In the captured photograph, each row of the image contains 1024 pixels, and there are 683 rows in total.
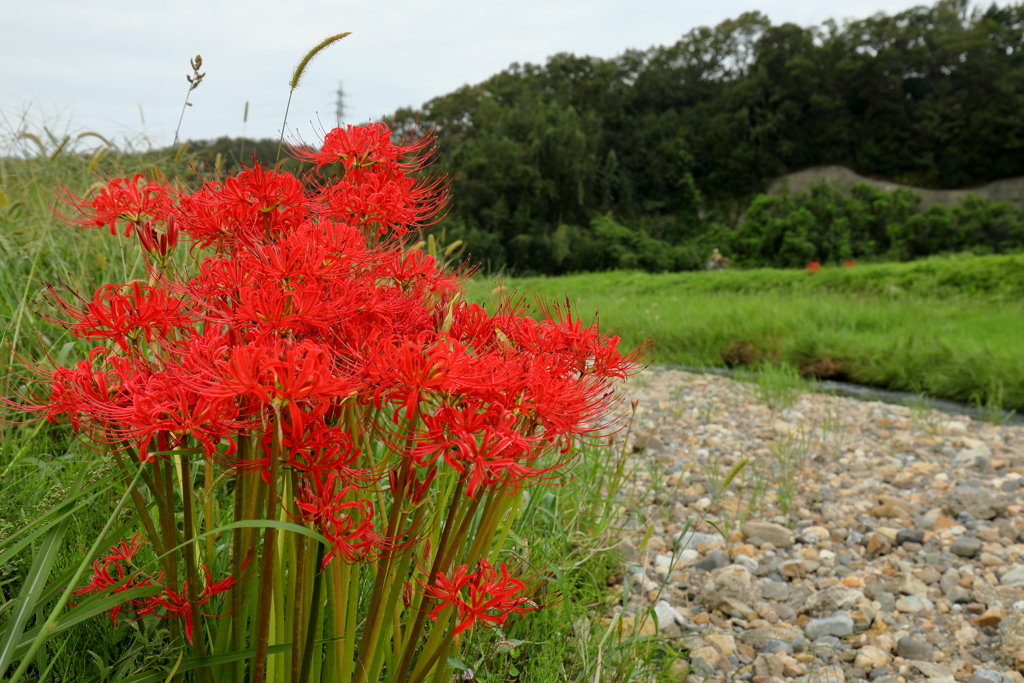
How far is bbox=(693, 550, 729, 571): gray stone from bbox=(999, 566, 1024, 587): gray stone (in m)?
1.10

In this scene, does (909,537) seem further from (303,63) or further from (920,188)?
(920,188)

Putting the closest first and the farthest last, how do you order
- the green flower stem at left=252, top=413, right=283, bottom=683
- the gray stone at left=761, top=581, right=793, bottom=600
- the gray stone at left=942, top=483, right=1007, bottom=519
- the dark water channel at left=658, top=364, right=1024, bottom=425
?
the green flower stem at left=252, top=413, right=283, bottom=683 < the gray stone at left=761, top=581, right=793, bottom=600 < the gray stone at left=942, top=483, right=1007, bottom=519 < the dark water channel at left=658, top=364, right=1024, bottom=425

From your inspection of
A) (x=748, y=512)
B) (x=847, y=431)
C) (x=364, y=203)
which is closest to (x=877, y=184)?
(x=847, y=431)

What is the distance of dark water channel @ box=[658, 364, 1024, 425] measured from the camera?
5.01m

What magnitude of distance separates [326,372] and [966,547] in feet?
10.6

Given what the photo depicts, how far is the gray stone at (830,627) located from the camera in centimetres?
232

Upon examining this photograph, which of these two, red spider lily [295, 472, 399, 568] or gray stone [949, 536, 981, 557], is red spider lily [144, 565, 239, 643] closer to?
red spider lily [295, 472, 399, 568]

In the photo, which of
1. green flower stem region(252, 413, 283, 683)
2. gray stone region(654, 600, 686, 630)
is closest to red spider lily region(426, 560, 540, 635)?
green flower stem region(252, 413, 283, 683)

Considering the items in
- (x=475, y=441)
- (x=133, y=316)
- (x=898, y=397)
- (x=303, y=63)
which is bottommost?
(x=898, y=397)

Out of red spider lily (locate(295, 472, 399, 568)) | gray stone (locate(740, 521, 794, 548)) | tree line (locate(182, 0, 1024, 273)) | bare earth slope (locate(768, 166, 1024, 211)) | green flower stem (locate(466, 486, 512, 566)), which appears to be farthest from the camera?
bare earth slope (locate(768, 166, 1024, 211))

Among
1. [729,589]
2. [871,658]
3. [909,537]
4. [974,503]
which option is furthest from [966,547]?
[729,589]

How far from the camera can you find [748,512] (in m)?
3.20

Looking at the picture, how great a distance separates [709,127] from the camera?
29.7 metres

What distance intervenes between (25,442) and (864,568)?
127 inches
